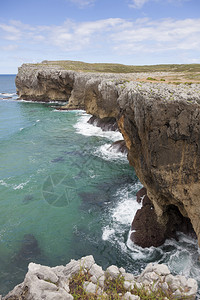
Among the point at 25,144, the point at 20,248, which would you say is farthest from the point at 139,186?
the point at 25,144

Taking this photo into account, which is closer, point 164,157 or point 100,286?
Result: point 100,286

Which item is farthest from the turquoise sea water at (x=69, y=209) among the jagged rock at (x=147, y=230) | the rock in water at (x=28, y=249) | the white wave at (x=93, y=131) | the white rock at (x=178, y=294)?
the white rock at (x=178, y=294)

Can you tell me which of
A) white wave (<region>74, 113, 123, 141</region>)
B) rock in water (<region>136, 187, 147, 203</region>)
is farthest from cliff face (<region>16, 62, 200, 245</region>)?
white wave (<region>74, 113, 123, 141</region>)

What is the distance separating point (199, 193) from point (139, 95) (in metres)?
7.30

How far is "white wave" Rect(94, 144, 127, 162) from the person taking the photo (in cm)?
3731

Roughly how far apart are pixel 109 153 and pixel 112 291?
95.9 feet

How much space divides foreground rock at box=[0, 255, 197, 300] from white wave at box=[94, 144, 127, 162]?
25.0 m

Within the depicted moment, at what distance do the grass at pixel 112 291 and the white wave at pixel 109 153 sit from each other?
25484 mm

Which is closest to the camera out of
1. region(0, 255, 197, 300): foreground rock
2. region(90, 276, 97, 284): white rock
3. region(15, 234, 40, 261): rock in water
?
region(0, 255, 197, 300): foreground rock

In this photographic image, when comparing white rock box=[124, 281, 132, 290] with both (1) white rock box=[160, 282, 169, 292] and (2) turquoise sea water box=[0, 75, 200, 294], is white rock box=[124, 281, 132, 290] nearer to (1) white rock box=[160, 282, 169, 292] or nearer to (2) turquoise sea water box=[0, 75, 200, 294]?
(1) white rock box=[160, 282, 169, 292]

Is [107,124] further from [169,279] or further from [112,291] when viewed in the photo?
[112,291]

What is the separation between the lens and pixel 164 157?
14.8 meters

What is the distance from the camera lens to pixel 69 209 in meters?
24.7

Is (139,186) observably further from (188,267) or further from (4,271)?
(4,271)
